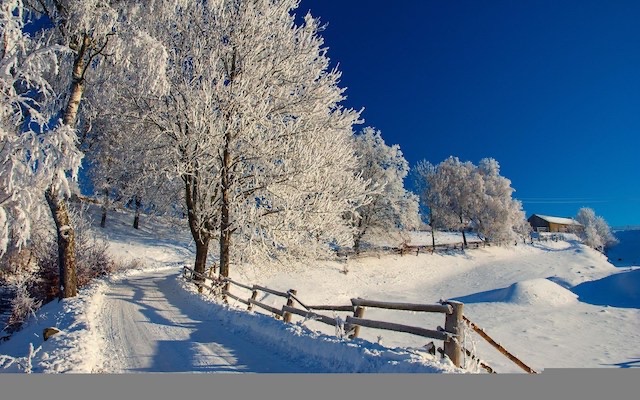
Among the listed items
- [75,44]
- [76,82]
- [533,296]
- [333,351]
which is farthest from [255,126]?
[533,296]

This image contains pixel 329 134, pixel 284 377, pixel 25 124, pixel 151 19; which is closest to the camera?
pixel 284 377

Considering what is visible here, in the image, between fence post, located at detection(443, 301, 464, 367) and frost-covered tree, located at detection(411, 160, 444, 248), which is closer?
fence post, located at detection(443, 301, 464, 367)

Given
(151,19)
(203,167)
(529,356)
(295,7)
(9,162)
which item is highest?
(295,7)

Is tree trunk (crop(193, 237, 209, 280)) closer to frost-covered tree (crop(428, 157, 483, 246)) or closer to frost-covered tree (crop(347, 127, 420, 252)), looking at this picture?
frost-covered tree (crop(347, 127, 420, 252))

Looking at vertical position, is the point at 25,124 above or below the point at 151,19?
below

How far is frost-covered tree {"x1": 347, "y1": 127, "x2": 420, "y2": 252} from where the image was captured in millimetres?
36781

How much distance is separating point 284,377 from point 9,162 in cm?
558

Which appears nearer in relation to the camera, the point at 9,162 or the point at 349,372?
the point at 349,372

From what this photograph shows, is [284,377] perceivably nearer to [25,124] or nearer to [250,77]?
[25,124]

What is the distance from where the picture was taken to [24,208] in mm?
6848

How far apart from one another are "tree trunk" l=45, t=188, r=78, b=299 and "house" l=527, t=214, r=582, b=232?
104 m

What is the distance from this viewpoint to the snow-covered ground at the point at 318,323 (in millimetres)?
6246

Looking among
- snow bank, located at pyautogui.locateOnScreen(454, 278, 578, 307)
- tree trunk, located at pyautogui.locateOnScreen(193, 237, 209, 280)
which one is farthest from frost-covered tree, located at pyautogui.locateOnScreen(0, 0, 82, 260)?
snow bank, located at pyautogui.locateOnScreen(454, 278, 578, 307)

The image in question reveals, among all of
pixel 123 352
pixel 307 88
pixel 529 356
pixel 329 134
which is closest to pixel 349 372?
pixel 123 352
